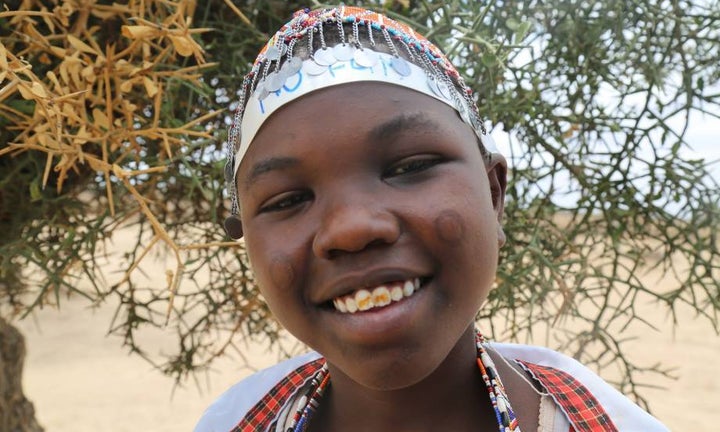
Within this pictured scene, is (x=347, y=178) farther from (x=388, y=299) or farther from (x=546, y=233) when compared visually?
(x=546, y=233)

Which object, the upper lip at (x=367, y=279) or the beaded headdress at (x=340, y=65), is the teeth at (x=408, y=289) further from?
the beaded headdress at (x=340, y=65)

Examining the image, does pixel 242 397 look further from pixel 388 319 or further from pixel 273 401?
pixel 388 319

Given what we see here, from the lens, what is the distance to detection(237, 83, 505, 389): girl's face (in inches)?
33.6

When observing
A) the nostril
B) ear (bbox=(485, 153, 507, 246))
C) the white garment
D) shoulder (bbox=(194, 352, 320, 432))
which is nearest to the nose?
the nostril

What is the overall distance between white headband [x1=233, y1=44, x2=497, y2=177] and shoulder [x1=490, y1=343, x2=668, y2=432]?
0.39 m

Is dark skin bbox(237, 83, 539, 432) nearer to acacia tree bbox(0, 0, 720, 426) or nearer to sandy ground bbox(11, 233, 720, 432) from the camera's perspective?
acacia tree bbox(0, 0, 720, 426)

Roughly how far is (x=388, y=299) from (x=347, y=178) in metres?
0.14

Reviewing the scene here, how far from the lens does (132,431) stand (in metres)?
4.90

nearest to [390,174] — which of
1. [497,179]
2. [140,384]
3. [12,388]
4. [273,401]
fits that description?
[497,179]

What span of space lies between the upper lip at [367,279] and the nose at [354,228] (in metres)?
0.03

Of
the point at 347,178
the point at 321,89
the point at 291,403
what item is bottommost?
the point at 291,403

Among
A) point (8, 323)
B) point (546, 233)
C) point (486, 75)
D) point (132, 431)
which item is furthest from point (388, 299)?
point (132, 431)

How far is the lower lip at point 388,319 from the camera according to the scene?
85cm

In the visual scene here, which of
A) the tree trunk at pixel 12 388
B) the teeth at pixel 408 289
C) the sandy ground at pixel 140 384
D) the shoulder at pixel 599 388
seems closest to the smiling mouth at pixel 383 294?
the teeth at pixel 408 289
